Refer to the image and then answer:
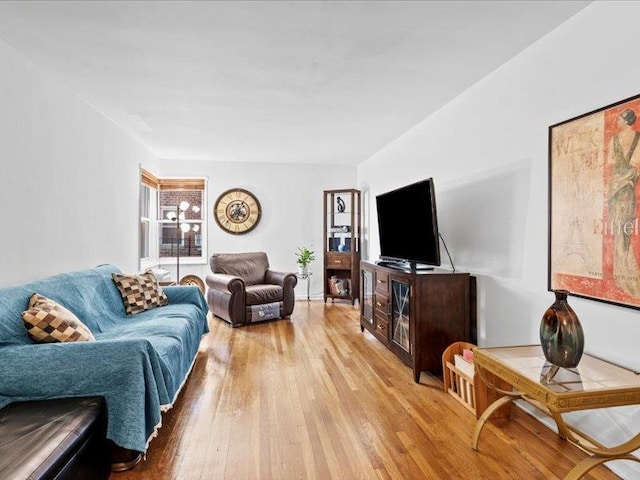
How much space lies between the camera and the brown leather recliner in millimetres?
4574

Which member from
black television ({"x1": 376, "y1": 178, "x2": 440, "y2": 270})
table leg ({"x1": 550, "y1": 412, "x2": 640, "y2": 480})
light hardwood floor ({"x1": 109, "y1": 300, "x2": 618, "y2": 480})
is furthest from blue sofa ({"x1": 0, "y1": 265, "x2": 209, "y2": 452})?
black television ({"x1": 376, "y1": 178, "x2": 440, "y2": 270})

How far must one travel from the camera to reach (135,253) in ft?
15.6

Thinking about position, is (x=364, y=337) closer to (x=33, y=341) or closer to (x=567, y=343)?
(x=567, y=343)

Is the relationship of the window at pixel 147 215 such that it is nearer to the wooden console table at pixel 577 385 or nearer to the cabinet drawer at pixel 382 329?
the cabinet drawer at pixel 382 329

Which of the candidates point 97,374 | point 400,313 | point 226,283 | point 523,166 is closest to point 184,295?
point 226,283

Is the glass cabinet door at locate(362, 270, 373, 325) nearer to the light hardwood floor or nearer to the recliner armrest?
the light hardwood floor

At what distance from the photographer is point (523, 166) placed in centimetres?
245

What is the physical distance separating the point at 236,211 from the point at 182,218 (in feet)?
2.95

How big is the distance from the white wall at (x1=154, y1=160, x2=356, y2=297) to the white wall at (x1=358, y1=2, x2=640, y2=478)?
9.73ft

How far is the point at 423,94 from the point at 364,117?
29.8 inches

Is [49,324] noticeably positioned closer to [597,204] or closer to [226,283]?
[226,283]

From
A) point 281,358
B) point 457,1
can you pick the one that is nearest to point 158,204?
point 281,358

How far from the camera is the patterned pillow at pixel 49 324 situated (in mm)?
1928

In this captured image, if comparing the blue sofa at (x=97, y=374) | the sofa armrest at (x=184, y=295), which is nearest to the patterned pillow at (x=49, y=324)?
the blue sofa at (x=97, y=374)
